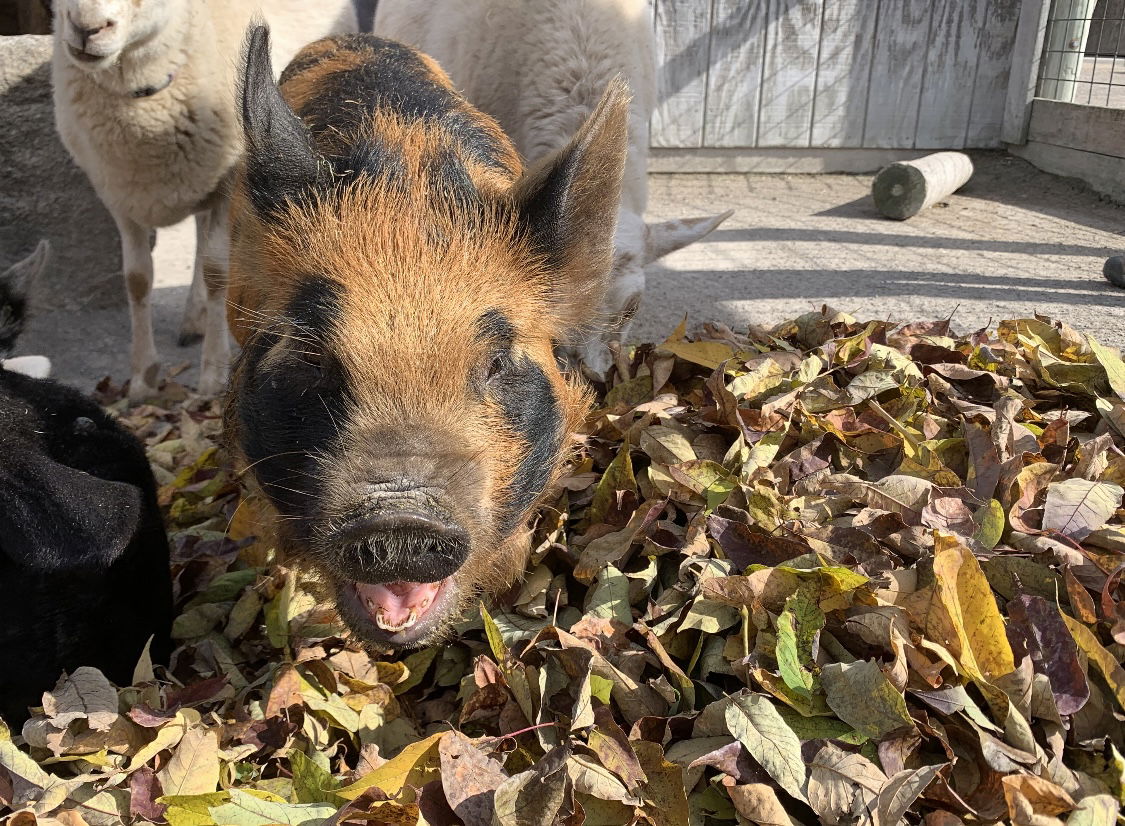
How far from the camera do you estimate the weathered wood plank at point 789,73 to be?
9.68 meters

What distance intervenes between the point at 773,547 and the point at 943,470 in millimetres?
700

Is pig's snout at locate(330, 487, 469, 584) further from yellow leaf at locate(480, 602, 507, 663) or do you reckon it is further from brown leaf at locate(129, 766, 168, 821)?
brown leaf at locate(129, 766, 168, 821)

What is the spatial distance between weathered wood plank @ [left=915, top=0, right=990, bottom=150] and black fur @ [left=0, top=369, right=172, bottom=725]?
373 inches

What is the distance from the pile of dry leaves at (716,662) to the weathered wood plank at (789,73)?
7.26m

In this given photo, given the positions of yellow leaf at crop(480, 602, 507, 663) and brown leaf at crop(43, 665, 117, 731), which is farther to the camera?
yellow leaf at crop(480, 602, 507, 663)

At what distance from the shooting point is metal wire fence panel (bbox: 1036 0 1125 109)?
8.44 metres

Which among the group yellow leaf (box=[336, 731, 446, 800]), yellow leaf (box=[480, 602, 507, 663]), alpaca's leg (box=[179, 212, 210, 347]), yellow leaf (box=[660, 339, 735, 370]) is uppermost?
yellow leaf (box=[660, 339, 735, 370])

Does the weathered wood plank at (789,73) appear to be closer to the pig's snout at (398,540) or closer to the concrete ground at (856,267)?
the concrete ground at (856,267)

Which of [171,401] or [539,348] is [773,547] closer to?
[539,348]

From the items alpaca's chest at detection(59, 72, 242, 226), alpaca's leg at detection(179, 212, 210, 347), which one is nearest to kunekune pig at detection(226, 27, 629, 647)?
alpaca's chest at detection(59, 72, 242, 226)

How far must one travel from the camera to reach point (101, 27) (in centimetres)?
430

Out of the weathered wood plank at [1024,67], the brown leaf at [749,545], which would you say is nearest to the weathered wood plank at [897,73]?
the weathered wood plank at [1024,67]

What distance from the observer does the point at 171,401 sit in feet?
16.6

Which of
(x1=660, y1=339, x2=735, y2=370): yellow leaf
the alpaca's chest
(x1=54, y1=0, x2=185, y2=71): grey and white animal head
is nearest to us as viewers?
(x1=660, y1=339, x2=735, y2=370): yellow leaf
